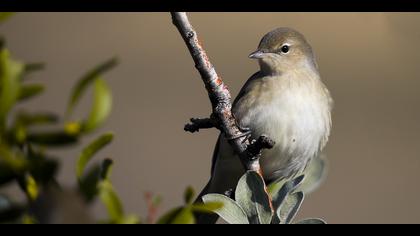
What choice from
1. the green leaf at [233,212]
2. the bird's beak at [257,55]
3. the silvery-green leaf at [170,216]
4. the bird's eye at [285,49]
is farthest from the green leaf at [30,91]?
the bird's eye at [285,49]

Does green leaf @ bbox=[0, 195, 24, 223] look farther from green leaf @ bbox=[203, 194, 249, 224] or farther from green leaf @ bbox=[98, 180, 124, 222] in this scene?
green leaf @ bbox=[203, 194, 249, 224]

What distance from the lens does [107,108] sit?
56 cm

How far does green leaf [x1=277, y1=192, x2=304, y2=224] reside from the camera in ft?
3.69

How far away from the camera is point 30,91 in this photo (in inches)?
20.5

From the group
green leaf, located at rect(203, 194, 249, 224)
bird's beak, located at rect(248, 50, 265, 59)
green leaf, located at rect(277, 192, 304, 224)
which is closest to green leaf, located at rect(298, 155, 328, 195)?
green leaf, located at rect(277, 192, 304, 224)

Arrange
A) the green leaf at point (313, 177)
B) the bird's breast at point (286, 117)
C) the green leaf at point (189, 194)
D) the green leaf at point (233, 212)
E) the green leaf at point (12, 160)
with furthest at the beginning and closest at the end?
the bird's breast at point (286, 117) < the green leaf at point (313, 177) < the green leaf at point (233, 212) < the green leaf at point (189, 194) < the green leaf at point (12, 160)

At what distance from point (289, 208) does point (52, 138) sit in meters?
0.70

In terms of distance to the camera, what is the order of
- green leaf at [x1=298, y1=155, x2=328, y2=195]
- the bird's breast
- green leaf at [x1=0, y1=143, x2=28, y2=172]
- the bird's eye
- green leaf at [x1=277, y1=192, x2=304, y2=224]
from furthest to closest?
the bird's eye < the bird's breast < green leaf at [x1=298, y1=155, x2=328, y2=195] < green leaf at [x1=277, y1=192, x2=304, y2=224] < green leaf at [x1=0, y1=143, x2=28, y2=172]

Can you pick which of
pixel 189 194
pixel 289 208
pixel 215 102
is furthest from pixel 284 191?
pixel 189 194

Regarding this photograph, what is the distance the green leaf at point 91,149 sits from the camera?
555mm

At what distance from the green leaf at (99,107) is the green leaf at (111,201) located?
5 cm

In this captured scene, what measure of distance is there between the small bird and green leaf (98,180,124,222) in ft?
5.57

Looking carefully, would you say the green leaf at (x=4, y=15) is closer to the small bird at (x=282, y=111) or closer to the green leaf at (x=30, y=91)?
the green leaf at (x=30, y=91)

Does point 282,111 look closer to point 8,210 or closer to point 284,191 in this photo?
point 284,191
